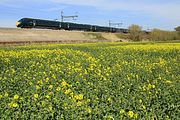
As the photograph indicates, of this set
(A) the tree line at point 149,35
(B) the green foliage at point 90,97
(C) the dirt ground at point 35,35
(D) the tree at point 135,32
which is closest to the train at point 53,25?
(C) the dirt ground at point 35,35

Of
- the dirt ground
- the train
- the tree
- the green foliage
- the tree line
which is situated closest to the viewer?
the green foliage

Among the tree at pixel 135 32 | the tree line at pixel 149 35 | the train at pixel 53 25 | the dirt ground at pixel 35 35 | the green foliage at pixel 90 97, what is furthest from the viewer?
the tree at pixel 135 32

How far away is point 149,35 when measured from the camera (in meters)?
88.4

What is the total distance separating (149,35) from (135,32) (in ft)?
12.0

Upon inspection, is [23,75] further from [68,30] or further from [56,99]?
[68,30]

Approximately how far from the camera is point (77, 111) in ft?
19.1

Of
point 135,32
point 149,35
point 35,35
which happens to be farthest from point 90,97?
point 149,35

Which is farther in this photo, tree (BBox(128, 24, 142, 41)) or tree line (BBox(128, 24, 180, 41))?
tree (BBox(128, 24, 142, 41))

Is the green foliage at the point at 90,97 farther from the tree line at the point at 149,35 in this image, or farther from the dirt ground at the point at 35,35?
the tree line at the point at 149,35

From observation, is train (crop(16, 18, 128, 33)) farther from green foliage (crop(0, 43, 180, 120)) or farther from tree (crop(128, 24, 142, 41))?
green foliage (crop(0, 43, 180, 120))

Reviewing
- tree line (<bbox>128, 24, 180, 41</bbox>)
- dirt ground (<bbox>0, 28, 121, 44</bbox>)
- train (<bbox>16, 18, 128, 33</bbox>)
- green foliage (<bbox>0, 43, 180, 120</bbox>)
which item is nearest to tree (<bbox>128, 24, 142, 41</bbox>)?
tree line (<bbox>128, 24, 180, 41</bbox>)

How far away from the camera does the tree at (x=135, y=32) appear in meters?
85.4

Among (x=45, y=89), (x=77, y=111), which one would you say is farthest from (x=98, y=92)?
(x=77, y=111)

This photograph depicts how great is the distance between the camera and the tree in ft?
280
